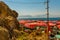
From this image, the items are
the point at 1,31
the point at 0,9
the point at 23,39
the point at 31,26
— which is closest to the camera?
the point at 1,31

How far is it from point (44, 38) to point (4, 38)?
→ 5200 millimetres

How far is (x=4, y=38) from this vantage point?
7.52 metres

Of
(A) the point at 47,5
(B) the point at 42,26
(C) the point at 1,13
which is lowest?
(B) the point at 42,26

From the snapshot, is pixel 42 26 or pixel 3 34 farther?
pixel 42 26

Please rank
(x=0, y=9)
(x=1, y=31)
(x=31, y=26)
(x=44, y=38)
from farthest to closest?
(x=31, y=26) < (x=0, y=9) < (x=44, y=38) < (x=1, y=31)

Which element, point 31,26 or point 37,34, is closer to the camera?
point 37,34

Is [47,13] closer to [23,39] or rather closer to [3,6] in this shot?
[23,39]

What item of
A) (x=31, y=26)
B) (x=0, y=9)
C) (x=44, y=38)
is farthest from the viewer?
(x=31, y=26)

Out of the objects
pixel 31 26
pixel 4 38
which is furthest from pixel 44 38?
pixel 31 26

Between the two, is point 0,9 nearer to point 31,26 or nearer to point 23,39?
point 23,39

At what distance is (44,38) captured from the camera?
1212 centimetres

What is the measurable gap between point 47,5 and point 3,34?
16.6ft

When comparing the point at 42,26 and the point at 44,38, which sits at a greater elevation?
the point at 44,38

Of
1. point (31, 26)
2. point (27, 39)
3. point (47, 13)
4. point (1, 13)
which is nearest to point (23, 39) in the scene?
point (27, 39)
